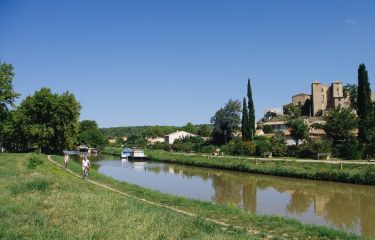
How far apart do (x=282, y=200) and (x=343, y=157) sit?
72.4 ft

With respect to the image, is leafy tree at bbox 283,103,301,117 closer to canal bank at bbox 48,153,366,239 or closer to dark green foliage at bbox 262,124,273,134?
dark green foliage at bbox 262,124,273,134

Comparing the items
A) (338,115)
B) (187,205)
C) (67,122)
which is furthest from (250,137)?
(187,205)

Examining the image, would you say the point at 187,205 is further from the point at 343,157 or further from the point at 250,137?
the point at 250,137

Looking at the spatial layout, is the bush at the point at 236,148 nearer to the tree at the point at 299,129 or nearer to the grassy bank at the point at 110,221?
the tree at the point at 299,129

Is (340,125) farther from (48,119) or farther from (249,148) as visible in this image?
(48,119)

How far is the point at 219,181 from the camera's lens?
3634 centimetres

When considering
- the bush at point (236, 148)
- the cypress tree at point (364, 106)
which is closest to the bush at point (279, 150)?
the bush at point (236, 148)

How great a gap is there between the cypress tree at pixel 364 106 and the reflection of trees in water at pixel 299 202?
2000cm

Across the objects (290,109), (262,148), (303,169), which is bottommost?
(303,169)

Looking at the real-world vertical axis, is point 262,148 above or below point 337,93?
below

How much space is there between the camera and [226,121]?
7731 centimetres

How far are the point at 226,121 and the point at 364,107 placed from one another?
32.1m

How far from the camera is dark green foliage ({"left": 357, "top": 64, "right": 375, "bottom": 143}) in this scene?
4541 centimetres

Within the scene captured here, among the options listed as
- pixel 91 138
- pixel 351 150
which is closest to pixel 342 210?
pixel 351 150
